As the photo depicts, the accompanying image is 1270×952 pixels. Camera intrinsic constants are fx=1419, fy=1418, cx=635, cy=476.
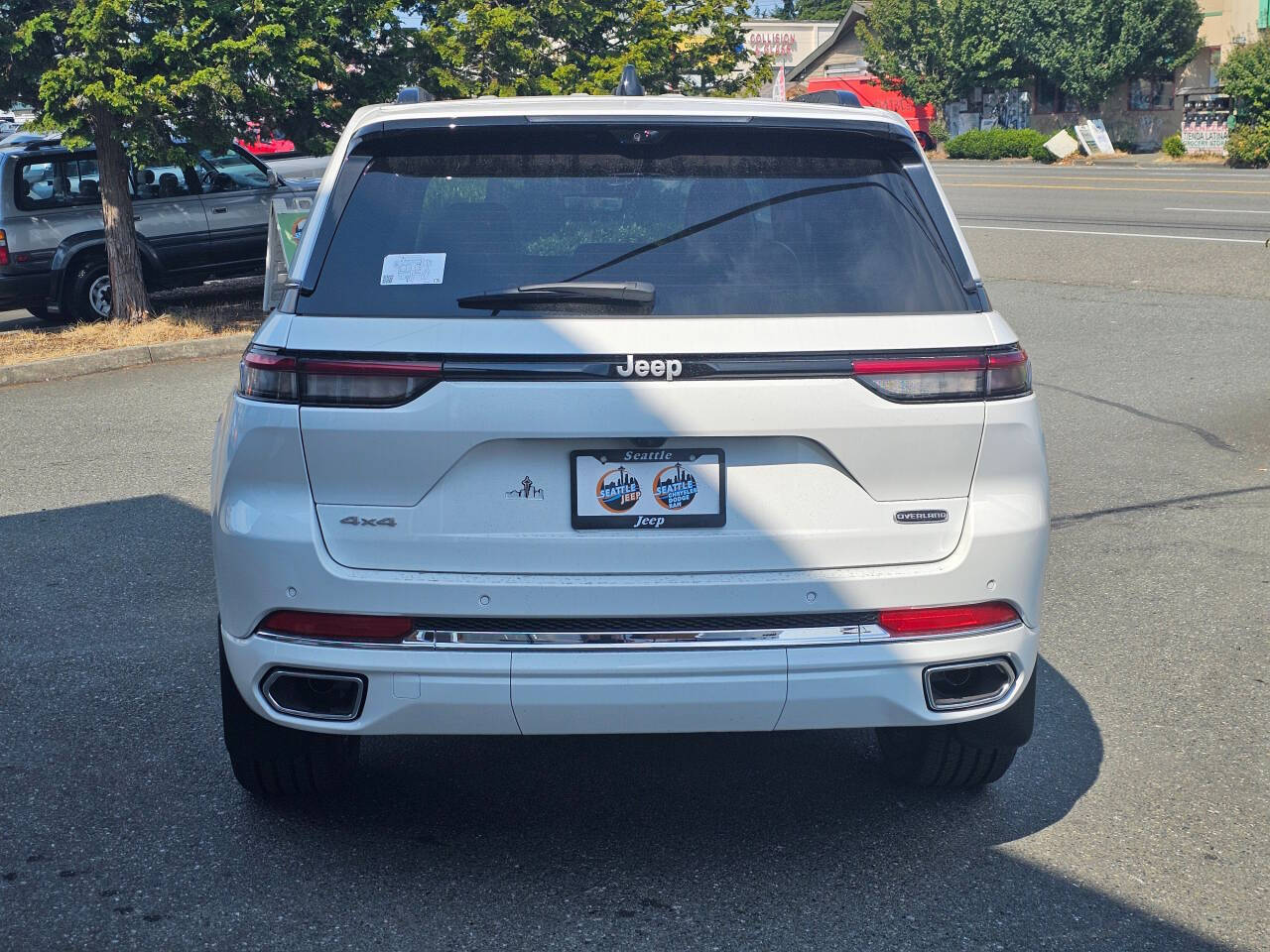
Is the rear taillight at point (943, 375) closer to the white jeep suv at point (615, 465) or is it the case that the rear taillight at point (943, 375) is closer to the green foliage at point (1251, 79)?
the white jeep suv at point (615, 465)

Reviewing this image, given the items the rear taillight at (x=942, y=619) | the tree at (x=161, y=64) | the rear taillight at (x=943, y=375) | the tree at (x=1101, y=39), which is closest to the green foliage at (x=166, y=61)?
the tree at (x=161, y=64)

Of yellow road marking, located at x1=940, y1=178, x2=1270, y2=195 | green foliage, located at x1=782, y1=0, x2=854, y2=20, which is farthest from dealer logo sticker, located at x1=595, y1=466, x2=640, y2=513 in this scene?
green foliage, located at x1=782, y1=0, x2=854, y2=20

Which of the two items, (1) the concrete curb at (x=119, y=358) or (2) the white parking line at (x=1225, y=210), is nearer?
(1) the concrete curb at (x=119, y=358)

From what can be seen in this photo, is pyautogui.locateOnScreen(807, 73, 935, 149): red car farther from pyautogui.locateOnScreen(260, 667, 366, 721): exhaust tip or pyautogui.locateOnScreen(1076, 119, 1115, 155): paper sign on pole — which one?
pyautogui.locateOnScreen(260, 667, 366, 721): exhaust tip

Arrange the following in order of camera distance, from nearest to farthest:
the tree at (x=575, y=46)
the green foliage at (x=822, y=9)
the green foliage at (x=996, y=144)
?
the tree at (x=575, y=46) → the green foliage at (x=996, y=144) → the green foliage at (x=822, y=9)

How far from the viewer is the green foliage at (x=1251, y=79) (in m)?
40.2

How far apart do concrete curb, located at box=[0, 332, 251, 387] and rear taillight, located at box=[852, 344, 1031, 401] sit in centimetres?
1017

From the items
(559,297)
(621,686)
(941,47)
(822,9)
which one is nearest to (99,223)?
(559,297)

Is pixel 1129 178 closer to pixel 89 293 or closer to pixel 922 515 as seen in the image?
pixel 89 293

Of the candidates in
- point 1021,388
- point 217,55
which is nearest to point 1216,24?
point 217,55

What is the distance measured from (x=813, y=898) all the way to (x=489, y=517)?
49.0 inches

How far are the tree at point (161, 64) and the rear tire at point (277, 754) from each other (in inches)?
357

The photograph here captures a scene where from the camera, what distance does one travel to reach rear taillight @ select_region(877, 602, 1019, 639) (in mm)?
3289

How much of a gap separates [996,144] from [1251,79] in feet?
32.0
